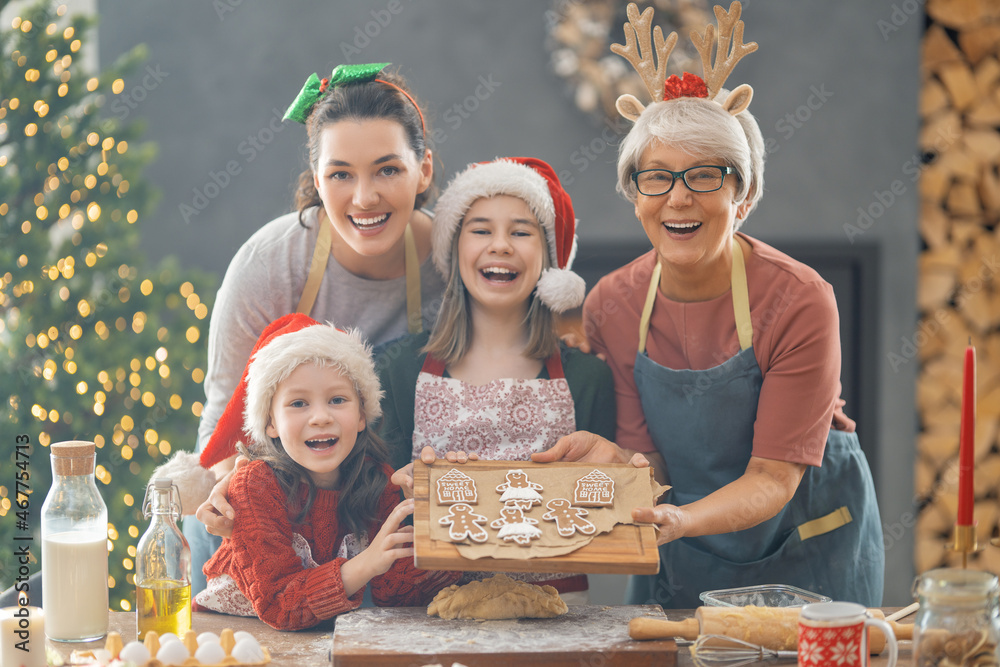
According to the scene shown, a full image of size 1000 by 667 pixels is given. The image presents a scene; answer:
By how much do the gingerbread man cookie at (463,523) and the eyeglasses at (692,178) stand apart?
2.52ft

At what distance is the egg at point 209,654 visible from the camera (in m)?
1.44

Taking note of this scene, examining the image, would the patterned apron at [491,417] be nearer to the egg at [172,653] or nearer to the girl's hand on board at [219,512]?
the girl's hand on board at [219,512]

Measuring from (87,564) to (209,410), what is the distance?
25.3 inches

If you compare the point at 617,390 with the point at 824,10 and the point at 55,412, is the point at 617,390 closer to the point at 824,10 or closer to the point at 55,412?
the point at 55,412

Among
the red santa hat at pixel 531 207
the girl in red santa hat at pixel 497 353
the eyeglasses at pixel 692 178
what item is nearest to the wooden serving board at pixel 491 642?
the girl in red santa hat at pixel 497 353

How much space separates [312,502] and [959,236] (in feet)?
10.2

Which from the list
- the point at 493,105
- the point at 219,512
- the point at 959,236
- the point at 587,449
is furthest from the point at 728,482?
the point at 959,236

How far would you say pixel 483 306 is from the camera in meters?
2.06

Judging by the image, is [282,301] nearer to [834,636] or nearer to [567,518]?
[567,518]

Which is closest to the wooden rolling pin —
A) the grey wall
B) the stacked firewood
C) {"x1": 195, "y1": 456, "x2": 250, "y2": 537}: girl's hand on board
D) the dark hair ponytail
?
{"x1": 195, "y1": 456, "x2": 250, "y2": 537}: girl's hand on board

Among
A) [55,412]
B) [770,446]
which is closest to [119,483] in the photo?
[55,412]

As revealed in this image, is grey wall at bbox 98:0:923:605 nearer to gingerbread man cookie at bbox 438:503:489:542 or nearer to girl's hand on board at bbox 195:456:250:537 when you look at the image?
girl's hand on board at bbox 195:456:250:537

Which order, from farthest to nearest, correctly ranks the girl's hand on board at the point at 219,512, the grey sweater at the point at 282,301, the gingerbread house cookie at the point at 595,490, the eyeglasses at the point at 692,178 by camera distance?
the grey sweater at the point at 282,301 → the eyeglasses at the point at 692,178 → the girl's hand on board at the point at 219,512 → the gingerbread house cookie at the point at 595,490

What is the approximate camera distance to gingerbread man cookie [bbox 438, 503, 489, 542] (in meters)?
1.54
